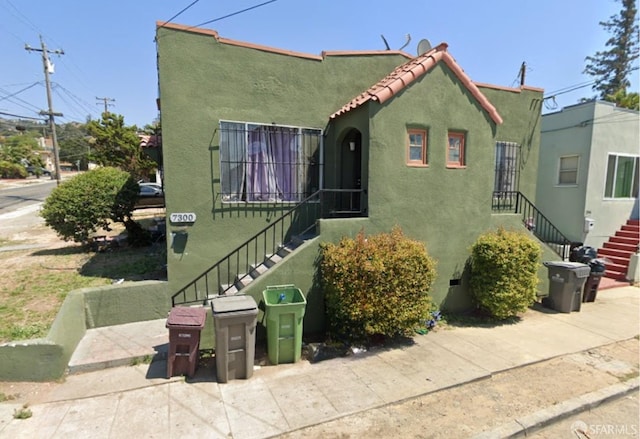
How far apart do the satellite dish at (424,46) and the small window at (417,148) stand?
2660 millimetres

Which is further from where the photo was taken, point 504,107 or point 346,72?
point 504,107

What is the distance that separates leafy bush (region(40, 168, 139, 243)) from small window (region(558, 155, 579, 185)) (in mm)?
13603

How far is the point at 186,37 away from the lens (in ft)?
19.3

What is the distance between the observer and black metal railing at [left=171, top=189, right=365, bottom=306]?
6.29 metres

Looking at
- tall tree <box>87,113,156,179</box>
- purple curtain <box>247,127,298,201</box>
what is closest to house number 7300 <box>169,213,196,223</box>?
purple curtain <box>247,127,298,201</box>

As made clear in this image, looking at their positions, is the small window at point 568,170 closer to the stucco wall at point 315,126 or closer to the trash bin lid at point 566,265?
the trash bin lid at point 566,265

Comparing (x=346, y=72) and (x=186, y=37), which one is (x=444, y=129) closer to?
(x=346, y=72)

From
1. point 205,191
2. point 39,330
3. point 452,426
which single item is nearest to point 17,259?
point 39,330

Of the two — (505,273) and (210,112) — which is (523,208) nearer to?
(505,273)

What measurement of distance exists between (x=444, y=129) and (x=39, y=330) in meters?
7.77

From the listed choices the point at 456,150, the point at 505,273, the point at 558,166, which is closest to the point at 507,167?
the point at 558,166

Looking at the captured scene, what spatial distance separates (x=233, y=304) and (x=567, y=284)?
24.1 ft

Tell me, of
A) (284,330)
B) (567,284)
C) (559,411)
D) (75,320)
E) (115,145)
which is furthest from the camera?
(115,145)

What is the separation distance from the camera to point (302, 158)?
23.7ft
